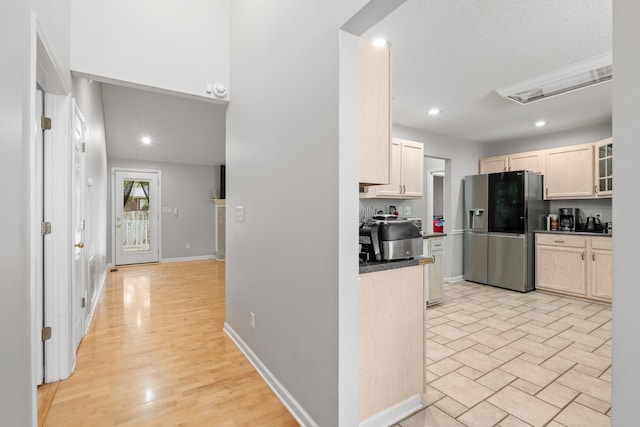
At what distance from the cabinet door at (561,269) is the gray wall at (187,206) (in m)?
6.68

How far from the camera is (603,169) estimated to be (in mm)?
4207

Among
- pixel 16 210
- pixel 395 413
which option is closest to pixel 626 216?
pixel 395 413

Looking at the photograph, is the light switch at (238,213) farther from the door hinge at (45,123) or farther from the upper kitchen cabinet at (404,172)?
the upper kitchen cabinet at (404,172)

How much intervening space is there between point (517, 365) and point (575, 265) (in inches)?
109

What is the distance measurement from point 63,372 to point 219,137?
4.77 metres

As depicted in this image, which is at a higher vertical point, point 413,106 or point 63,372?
point 413,106

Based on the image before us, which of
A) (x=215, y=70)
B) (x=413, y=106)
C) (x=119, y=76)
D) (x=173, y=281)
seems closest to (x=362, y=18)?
(x=215, y=70)

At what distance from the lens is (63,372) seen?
218cm

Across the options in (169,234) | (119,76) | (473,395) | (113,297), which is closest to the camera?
(473,395)

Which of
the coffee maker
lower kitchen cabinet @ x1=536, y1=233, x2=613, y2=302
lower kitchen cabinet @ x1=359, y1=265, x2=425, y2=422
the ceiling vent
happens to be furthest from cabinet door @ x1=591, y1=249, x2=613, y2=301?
lower kitchen cabinet @ x1=359, y1=265, x2=425, y2=422

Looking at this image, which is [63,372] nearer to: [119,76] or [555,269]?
[119,76]

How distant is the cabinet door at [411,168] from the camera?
4082 millimetres

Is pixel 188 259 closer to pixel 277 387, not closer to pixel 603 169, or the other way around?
pixel 277 387

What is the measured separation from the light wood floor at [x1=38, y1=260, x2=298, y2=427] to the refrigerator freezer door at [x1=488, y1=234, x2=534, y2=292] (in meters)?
4.17
